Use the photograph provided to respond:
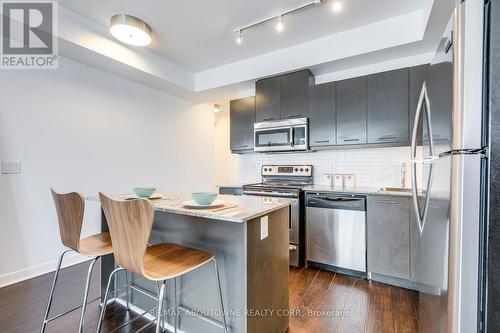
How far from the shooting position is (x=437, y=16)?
1959mm

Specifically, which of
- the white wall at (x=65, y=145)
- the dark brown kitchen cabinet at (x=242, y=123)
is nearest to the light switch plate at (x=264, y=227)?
the dark brown kitchen cabinet at (x=242, y=123)

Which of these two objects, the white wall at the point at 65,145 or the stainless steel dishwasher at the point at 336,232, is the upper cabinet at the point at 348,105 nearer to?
the stainless steel dishwasher at the point at 336,232

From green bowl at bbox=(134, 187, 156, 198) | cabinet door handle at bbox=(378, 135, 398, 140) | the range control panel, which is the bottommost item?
green bowl at bbox=(134, 187, 156, 198)

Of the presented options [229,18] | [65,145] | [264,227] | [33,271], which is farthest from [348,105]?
[33,271]

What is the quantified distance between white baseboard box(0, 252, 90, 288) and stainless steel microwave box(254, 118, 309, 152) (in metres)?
2.63

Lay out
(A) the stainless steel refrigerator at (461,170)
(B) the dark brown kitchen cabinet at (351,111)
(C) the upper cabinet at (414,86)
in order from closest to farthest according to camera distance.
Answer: (A) the stainless steel refrigerator at (461,170)
(C) the upper cabinet at (414,86)
(B) the dark brown kitchen cabinet at (351,111)

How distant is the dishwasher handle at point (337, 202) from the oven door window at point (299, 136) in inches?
29.5

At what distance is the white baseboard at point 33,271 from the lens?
2264 mm

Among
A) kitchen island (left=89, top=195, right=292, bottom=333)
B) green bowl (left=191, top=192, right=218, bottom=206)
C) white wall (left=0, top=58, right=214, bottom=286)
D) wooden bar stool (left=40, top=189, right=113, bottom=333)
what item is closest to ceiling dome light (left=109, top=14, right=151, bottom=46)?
white wall (left=0, top=58, right=214, bottom=286)

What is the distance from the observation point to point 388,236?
2336 millimetres

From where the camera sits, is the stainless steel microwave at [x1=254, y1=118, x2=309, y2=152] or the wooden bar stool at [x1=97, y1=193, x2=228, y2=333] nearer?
the wooden bar stool at [x1=97, y1=193, x2=228, y2=333]

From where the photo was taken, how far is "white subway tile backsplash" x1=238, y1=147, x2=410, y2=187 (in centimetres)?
282

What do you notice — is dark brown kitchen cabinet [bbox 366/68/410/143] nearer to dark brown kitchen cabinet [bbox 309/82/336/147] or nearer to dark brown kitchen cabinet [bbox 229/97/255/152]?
dark brown kitchen cabinet [bbox 309/82/336/147]

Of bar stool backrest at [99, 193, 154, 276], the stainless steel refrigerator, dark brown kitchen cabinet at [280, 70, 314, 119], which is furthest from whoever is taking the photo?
dark brown kitchen cabinet at [280, 70, 314, 119]
